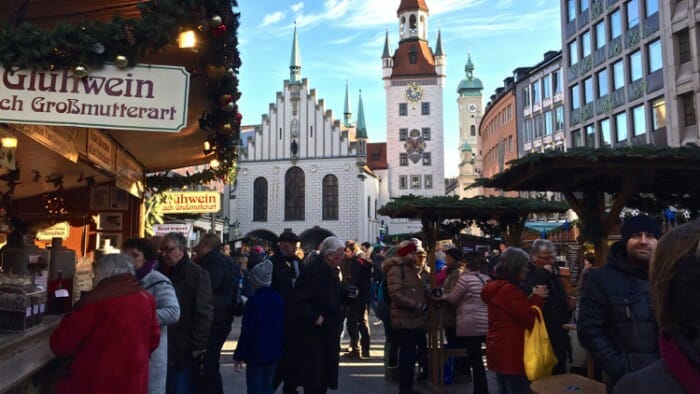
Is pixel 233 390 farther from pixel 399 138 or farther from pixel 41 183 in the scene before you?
pixel 399 138

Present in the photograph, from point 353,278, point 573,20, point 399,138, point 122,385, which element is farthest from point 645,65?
point 399,138

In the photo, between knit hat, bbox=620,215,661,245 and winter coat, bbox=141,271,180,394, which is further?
winter coat, bbox=141,271,180,394

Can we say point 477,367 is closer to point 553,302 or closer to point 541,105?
point 553,302

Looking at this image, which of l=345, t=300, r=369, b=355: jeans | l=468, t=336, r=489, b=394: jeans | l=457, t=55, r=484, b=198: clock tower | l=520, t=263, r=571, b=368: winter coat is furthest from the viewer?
l=457, t=55, r=484, b=198: clock tower

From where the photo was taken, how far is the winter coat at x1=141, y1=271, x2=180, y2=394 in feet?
12.4

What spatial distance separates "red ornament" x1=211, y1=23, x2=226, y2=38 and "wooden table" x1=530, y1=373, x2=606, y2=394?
3.31 meters

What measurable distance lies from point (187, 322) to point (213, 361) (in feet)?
3.14

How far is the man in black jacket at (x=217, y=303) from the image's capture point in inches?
204

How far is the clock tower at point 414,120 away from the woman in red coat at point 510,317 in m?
52.0

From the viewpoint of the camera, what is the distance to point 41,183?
762cm

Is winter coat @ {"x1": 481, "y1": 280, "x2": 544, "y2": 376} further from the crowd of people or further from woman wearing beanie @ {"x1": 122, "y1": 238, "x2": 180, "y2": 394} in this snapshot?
woman wearing beanie @ {"x1": 122, "y1": 238, "x2": 180, "y2": 394}

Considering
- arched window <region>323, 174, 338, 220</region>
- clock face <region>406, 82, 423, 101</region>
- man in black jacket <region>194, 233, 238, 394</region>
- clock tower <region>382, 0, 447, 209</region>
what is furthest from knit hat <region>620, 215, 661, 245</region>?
clock face <region>406, 82, 423, 101</region>

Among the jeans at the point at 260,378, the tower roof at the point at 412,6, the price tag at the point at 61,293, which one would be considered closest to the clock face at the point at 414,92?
the tower roof at the point at 412,6

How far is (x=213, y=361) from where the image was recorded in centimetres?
525
